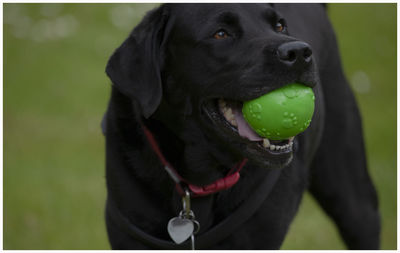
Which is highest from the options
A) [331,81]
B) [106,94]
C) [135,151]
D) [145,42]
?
[145,42]

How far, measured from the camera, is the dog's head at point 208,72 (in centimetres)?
256

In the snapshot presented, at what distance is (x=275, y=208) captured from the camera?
3.00 metres

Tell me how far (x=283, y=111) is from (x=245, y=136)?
0.27 meters

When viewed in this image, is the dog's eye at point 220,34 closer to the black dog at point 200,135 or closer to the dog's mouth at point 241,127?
the black dog at point 200,135

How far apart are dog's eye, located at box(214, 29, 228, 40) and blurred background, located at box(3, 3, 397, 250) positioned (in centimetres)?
199

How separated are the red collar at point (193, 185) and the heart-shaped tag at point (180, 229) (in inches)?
6.1

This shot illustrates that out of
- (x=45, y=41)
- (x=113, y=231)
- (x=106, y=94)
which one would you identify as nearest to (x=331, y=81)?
(x=113, y=231)

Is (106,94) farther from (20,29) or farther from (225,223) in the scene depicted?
(225,223)

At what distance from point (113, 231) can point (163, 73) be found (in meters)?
0.91

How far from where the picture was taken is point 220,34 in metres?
2.79

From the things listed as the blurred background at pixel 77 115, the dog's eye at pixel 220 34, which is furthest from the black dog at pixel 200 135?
the blurred background at pixel 77 115

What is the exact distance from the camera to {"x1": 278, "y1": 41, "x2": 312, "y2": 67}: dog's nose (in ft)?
7.98

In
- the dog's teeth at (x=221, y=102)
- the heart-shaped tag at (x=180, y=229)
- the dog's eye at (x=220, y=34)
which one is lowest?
the heart-shaped tag at (x=180, y=229)

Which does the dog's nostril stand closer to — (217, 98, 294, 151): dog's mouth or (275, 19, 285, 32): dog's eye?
(217, 98, 294, 151): dog's mouth
